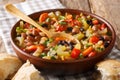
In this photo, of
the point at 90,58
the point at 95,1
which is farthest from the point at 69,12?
the point at 90,58

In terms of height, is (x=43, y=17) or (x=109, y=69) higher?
(x=43, y=17)

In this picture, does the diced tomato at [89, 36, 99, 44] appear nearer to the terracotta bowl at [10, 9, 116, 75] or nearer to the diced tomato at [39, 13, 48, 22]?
the terracotta bowl at [10, 9, 116, 75]

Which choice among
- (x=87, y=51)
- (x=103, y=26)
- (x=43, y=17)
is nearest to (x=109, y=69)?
(x=87, y=51)

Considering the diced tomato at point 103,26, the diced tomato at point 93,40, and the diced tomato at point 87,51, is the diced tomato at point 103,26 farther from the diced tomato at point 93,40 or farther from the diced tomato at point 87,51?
the diced tomato at point 87,51

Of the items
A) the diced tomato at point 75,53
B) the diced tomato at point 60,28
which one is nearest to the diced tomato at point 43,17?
the diced tomato at point 60,28

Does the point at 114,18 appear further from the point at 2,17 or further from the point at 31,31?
the point at 2,17

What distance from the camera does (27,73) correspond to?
1.59 meters

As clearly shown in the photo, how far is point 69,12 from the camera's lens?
6.88 feet

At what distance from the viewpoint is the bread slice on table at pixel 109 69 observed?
156 centimetres

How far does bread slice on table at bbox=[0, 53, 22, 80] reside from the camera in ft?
5.50

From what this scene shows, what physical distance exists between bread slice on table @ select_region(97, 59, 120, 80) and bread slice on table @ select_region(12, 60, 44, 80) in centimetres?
32

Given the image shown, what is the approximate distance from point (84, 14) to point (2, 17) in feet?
2.33

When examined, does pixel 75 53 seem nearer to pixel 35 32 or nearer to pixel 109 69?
pixel 109 69

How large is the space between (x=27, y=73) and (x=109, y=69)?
423 millimetres
